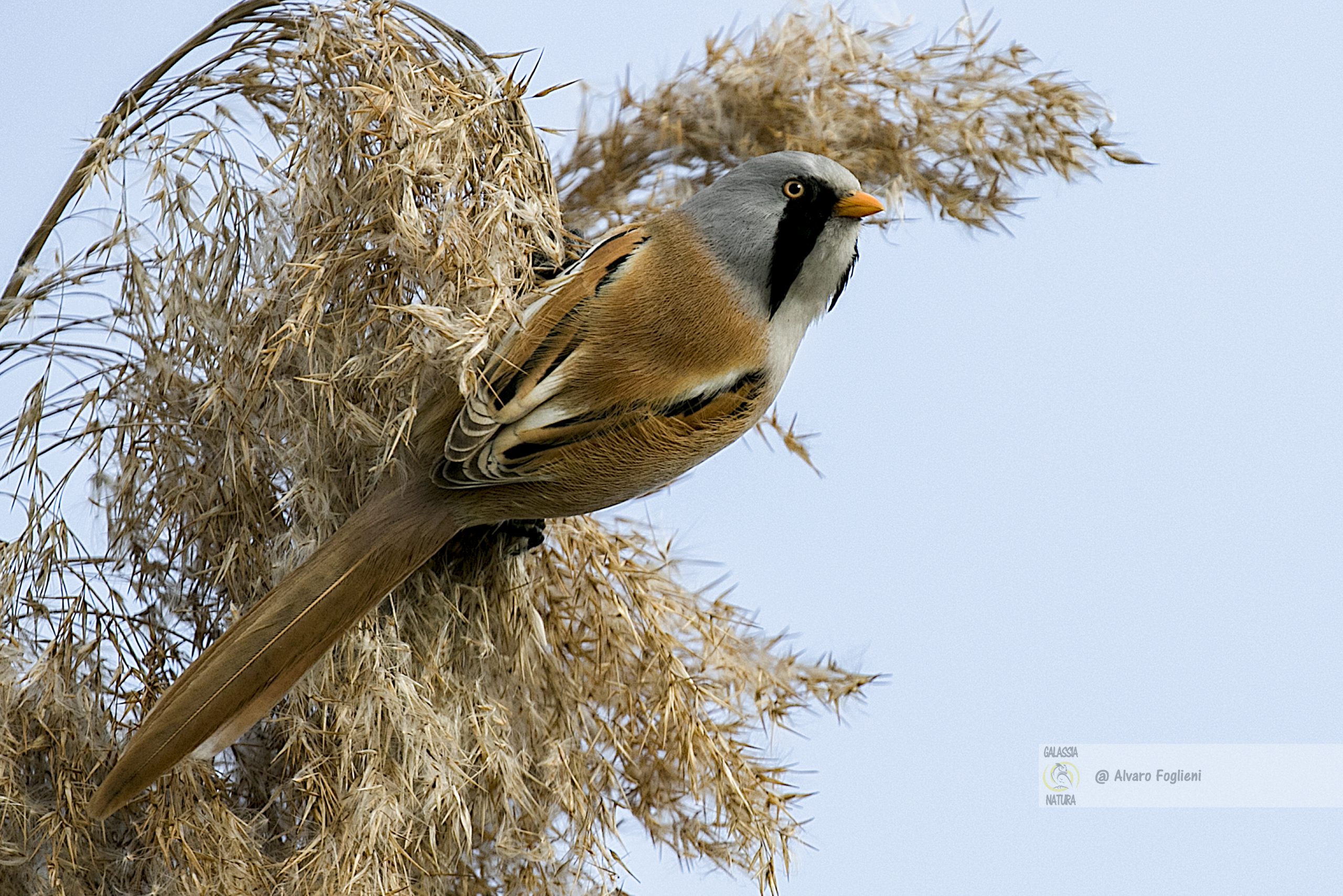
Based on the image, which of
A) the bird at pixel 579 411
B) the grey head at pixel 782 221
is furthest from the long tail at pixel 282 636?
the grey head at pixel 782 221

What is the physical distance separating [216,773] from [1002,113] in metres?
0.75

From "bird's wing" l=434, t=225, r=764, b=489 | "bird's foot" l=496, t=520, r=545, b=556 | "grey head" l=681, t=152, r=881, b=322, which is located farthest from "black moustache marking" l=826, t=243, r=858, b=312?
"bird's foot" l=496, t=520, r=545, b=556

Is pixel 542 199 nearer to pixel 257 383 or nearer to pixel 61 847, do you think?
pixel 257 383

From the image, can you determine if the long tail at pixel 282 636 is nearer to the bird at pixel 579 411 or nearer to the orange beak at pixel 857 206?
the bird at pixel 579 411

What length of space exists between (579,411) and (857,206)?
24cm

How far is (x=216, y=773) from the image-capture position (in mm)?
1004

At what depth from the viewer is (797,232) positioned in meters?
1.00

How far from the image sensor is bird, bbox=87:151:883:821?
918mm

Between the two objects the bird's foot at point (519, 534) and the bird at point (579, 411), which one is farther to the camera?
the bird's foot at point (519, 534)

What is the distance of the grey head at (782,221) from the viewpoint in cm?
99

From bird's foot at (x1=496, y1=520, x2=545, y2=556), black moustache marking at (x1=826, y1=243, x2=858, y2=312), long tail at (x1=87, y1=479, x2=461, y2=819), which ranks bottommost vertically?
long tail at (x1=87, y1=479, x2=461, y2=819)

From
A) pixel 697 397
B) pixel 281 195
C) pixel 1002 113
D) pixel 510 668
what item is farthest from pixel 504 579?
pixel 1002 113

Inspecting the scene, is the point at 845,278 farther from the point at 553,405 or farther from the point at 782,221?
the point at 553,405

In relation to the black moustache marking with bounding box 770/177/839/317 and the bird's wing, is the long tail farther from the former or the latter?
the black moustache marking with bounding box 770/177/839/317
